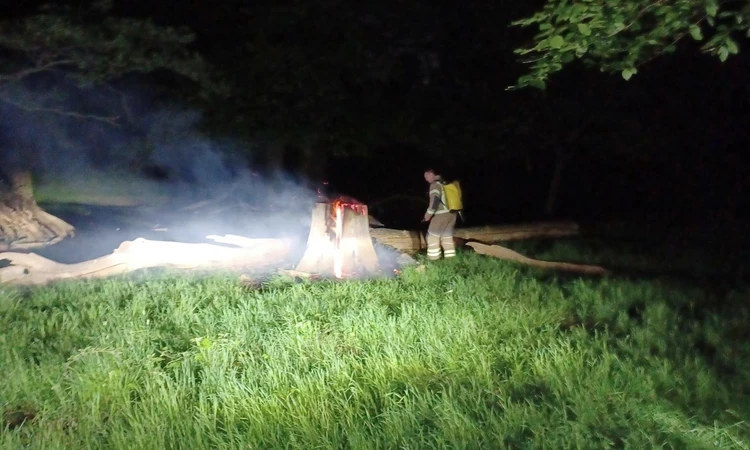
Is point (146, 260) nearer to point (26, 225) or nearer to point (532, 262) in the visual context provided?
point (26, 225)

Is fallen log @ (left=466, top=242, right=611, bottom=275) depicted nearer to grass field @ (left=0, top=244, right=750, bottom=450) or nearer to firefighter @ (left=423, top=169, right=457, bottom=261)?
firefighter @ (left=423, top=169, right=457, bottom=261)

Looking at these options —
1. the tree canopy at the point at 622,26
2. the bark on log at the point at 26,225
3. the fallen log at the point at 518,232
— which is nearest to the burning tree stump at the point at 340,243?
the fallen log at the point at 518,232

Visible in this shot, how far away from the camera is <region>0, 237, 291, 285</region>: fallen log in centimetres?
789

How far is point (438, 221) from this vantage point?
972cm

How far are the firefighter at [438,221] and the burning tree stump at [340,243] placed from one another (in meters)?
1.12

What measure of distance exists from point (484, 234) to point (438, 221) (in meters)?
2.13

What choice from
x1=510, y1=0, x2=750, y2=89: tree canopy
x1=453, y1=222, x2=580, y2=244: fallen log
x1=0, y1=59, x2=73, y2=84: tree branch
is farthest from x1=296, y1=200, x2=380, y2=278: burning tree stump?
x1=0, y1=59, x2=73, y2=84: tree branch

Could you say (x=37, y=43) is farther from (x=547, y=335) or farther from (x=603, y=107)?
(x=603, y=107)

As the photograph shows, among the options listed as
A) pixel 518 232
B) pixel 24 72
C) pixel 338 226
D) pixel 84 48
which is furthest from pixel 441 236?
pixel 24 72

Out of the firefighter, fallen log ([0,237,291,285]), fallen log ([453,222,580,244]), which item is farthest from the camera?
fallen log ([453,222,580,244])

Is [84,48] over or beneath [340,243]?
over

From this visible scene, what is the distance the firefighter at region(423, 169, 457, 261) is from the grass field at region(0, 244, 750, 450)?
2211 mm

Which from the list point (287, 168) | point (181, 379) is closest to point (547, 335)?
point (181, 379)

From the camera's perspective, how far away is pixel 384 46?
12375mm
